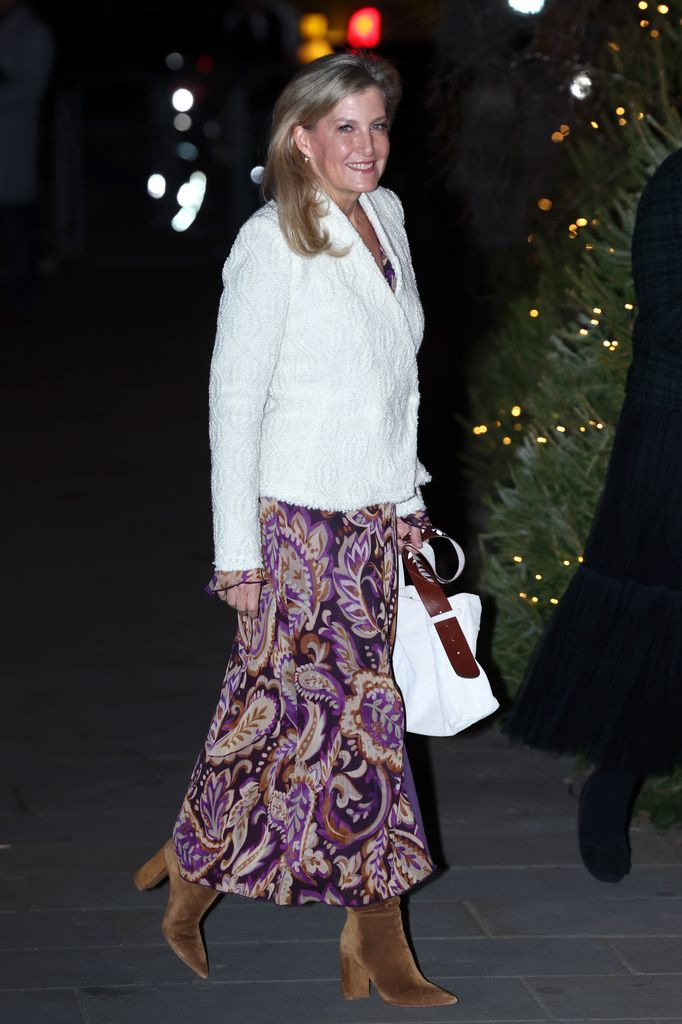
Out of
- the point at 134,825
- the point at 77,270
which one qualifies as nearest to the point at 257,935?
the point at 134,825

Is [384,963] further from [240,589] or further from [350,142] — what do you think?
[350,142]

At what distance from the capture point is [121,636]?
696 centimetres

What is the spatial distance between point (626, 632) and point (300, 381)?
1102 millimetres

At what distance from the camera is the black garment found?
4285 mm

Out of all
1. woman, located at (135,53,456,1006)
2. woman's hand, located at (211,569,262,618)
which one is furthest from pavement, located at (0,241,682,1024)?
woman's hand, located at (211,569,262,618)

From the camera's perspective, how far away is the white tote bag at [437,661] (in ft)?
13.3

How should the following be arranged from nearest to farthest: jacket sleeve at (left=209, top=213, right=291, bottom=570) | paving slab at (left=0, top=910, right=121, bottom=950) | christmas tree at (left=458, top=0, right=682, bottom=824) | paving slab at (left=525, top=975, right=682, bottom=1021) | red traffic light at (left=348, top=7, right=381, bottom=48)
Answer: jacket sleeve at (left=209, top=213, right=291, bottom=570), paving slab at (left=525, top=975, right=682, bottom=1021), paving slab at (left=0, top=910, right=121, bottom=950), christmas tree at (left=458, top=0, right=682, bottom=824), red traffic light at (left=348, top=7, right=381, bottom=48)

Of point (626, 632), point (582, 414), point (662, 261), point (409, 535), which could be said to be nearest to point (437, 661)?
point (409, 535)

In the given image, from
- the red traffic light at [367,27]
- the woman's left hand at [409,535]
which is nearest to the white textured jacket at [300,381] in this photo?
the woman's left hand at [409,535]

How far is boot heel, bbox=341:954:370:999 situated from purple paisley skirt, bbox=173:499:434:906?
162 millimetres

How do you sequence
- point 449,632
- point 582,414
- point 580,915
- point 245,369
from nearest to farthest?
1. point 245,369
2. point 449,632
3. point 580,915
4. point 582,414

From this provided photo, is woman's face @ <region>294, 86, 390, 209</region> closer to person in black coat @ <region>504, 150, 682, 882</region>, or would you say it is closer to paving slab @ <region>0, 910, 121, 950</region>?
person in black coat @ <region>504, 150, 682, 882</region>

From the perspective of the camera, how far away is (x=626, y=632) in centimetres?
445

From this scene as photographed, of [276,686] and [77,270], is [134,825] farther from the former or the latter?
[77,270]
